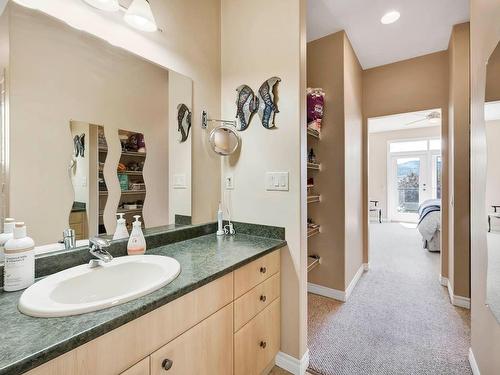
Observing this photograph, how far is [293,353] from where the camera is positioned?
156 centimetres

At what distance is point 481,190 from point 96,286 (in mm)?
2073

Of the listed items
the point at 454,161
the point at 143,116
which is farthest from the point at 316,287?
the point at 143,116

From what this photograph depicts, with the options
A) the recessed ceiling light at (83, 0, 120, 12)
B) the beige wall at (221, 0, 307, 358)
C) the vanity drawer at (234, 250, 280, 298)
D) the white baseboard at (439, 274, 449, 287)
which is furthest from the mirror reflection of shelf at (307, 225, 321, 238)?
the recessed ceiling light at (83, 0, 120, 12)

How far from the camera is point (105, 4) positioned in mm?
1189

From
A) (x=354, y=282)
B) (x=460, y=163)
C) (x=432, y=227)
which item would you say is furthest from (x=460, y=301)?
(x=432, y=227)

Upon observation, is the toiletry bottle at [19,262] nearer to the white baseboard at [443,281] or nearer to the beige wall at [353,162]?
the beige wall at [353,162]

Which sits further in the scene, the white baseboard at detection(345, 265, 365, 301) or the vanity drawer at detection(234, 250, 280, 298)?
the white baseboard at detection(345, 265, 365, 301)

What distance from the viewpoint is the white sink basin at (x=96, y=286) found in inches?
28.3

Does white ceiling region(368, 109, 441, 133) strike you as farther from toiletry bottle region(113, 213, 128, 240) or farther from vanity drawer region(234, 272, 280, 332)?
toiletry bottle region(113, 213, 128, 240)

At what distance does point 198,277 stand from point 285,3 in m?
1.73

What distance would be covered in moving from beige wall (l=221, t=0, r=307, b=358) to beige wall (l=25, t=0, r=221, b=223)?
19 centimetres

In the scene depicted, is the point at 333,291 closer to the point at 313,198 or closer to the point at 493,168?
the point at 313,198

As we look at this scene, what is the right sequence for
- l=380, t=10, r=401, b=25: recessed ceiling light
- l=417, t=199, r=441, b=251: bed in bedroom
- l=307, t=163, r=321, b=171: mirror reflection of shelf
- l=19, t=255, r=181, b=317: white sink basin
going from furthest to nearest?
l=417, t=199, r=441, b=251: bed in bedroom, l=307, t=163, r=321, b=171: mirror reflection of shelf, l=380, t=10, r=401, b=25: recessed ceiling light, l=19, t=255, r=181, b=317: white sink basin

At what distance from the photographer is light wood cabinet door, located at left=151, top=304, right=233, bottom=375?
85 centimetres
